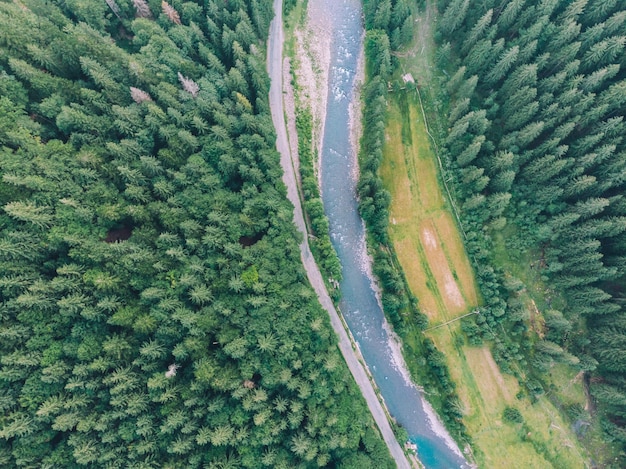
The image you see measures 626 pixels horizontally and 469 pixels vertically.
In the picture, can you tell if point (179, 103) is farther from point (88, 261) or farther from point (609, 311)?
point (609, 311)

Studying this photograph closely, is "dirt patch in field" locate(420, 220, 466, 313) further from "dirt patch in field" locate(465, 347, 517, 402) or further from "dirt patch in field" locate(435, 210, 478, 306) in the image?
"dirt patch in field" locate(465, 347, 517, 402)

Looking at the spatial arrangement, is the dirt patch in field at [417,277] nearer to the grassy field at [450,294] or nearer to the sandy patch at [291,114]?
the grassy field at [450,294]

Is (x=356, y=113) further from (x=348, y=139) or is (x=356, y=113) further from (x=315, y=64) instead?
(x=315, y=64)

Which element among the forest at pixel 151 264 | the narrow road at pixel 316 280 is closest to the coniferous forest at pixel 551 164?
the narrow road at pixel 316 280

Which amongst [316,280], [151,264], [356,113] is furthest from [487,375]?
[151,264]

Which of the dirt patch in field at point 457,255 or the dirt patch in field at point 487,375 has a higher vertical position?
the dirt patch in field at point 457,255

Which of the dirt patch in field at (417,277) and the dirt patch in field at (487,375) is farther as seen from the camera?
the dirt patch in field at (417,277)
